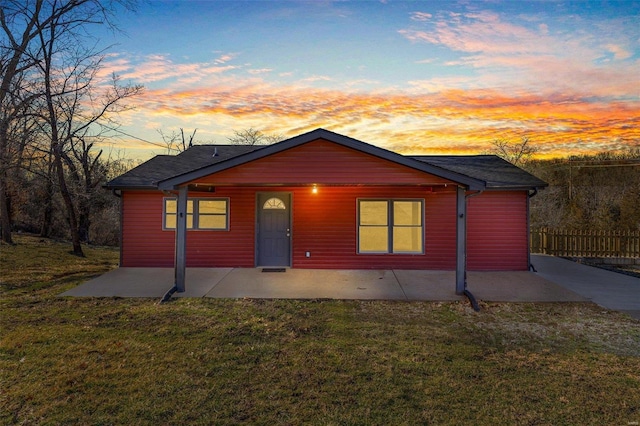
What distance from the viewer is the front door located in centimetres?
1068

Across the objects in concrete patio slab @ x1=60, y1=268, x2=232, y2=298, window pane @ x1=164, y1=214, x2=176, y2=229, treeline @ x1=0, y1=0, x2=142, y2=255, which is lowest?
concrete patio slab @ x1=60, y1=268, x2=232, y2=298

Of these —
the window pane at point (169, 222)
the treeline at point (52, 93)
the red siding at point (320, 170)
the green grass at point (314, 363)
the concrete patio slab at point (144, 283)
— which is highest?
the treeline at point (52, 93)

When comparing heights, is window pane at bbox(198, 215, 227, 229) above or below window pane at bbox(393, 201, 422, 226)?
below

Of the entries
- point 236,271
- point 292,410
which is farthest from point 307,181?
point 292,410

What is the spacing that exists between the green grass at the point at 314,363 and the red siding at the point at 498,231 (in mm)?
3624

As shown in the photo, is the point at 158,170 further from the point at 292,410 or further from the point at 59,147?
the point at 292,410

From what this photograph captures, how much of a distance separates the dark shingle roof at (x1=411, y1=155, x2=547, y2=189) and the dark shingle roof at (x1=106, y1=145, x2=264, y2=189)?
6.44 meters

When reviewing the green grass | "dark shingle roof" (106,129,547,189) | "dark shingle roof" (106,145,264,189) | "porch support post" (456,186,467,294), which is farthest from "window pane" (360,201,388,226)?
the green grass

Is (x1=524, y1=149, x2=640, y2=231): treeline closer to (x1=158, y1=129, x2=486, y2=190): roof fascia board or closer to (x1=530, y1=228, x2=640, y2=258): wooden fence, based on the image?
(x1=530, y1=228, x2=640, y2=258): wooden fence

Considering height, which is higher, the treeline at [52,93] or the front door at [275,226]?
the treeline at [52,93]

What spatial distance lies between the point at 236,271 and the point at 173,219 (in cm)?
262

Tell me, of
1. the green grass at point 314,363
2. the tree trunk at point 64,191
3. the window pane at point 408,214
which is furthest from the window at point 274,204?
the tree trunk at point 64,191

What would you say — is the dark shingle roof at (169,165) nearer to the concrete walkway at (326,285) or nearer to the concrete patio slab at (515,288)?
the concrete walkway at (326,285)

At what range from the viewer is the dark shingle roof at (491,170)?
10002 millimetres
